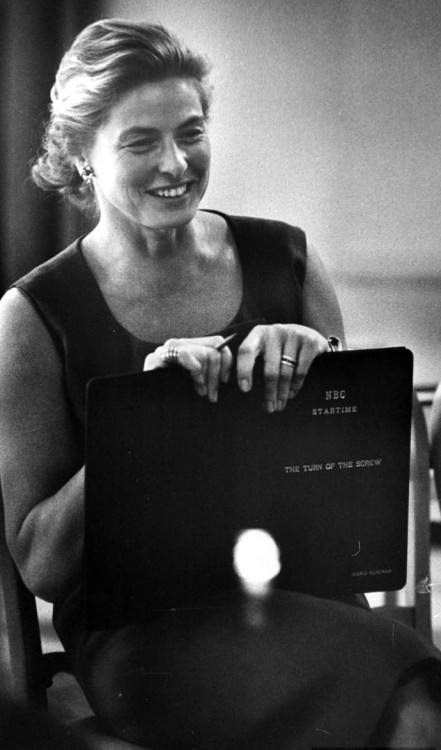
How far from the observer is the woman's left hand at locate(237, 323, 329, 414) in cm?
69

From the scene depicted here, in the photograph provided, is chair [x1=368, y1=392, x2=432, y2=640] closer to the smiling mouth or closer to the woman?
the woman

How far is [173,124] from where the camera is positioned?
2.28 ft

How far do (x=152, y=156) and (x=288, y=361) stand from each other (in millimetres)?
213

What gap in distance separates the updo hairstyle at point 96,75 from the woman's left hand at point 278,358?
20cm

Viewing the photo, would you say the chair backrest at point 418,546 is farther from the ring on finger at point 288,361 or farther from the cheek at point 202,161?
the cheek at point 202,161

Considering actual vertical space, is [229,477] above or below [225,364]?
below

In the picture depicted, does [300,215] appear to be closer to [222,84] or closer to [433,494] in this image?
[222,84]

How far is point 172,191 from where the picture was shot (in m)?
0.72

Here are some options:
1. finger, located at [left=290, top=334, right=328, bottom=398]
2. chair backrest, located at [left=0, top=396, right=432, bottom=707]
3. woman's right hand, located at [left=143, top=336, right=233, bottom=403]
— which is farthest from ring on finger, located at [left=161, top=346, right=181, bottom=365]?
chair backrest, located at [left=0, top=396, right=432, bottom=707]

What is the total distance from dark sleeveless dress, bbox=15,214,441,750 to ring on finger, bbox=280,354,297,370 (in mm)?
67

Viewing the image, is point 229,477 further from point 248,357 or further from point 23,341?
point 23,341

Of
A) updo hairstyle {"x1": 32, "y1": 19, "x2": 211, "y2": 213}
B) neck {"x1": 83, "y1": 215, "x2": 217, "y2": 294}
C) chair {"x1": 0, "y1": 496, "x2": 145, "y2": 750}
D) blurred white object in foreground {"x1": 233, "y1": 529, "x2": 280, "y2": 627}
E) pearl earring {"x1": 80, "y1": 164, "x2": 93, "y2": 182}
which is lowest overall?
chair {"x1": 0, "y1": 496, "x2": 145, "y2": 750}

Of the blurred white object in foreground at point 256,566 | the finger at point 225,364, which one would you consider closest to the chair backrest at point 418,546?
the blurred white object in foreground at point 256,566

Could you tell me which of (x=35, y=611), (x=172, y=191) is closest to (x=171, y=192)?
(x=172, y=191)
